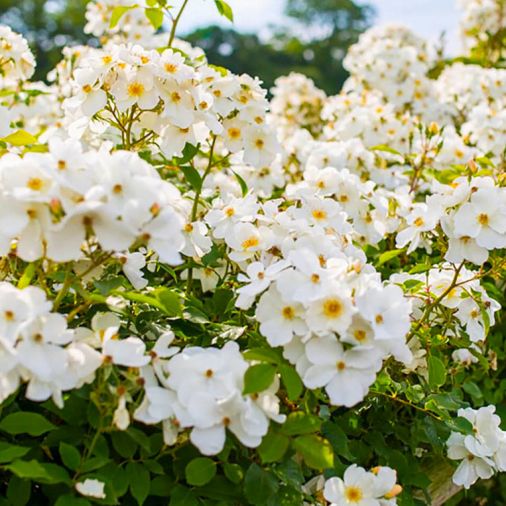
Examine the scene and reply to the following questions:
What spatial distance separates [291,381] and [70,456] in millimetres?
344

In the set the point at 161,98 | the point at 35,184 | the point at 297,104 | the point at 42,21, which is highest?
the point at 35,184

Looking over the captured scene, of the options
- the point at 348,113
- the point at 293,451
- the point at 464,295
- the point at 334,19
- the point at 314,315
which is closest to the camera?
the point at 314,315

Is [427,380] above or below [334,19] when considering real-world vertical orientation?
above

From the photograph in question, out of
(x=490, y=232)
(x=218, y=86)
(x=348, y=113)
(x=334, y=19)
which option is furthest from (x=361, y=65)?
(x=334, y=19)

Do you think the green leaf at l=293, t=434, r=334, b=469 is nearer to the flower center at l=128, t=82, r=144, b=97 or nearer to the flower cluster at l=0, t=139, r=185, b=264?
the flower cluster at l=0, t=139, r=185, b=264

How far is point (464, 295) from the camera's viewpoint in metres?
1.61

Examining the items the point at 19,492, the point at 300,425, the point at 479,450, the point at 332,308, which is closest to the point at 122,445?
the point at 19,492

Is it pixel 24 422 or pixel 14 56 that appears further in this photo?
pixel 14 56

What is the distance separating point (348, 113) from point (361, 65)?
957 mm

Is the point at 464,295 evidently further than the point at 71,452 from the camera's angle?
Yes

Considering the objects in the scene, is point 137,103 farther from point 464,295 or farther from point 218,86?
point 464,295

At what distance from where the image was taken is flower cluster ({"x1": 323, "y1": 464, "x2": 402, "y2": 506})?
137cm

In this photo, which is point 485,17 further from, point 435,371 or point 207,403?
point 207,403

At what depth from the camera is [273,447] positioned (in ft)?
3.91
